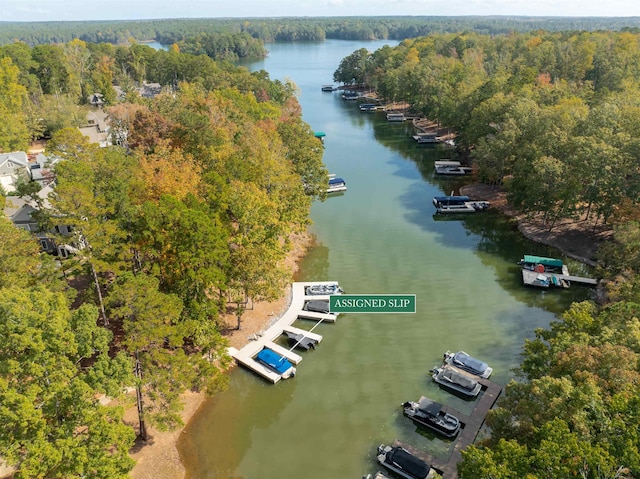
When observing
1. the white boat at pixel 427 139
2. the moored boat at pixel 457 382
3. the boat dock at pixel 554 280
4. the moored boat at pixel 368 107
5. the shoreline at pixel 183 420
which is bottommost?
the shoreline at pixel 183 420

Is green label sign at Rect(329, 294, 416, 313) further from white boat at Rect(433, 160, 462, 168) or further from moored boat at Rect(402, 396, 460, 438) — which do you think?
white boat at Rect(433, 160, 462, 168)

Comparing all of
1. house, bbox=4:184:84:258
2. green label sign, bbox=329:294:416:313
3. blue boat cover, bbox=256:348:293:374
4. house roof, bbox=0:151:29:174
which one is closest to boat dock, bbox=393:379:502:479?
blue boat cover, bbox=256:348:293:374

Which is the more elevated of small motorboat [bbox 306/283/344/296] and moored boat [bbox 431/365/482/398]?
Result: small motorboat [bbox 306/283/344/296]

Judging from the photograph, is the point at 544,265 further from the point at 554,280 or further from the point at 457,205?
the point at 457,205

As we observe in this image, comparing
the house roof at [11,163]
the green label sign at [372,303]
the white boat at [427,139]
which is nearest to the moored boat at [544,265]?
the green label sign at [372,303]

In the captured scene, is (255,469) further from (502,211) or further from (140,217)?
(502,211)

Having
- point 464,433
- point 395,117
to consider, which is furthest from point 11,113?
point 464,433

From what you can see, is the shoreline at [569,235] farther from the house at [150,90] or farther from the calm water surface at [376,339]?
the house at [150,90]
